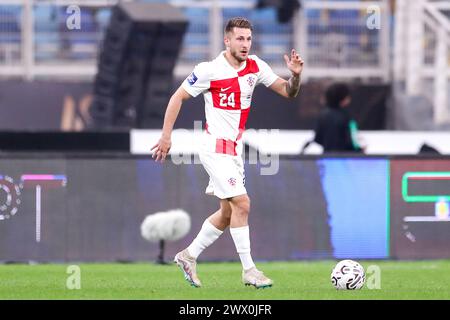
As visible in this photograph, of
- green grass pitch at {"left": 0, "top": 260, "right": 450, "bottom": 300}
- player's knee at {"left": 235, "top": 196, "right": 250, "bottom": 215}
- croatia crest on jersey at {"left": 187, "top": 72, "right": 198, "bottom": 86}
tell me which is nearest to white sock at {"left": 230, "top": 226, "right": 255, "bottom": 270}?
player's knee at {"left": 235, "top": 196, "right": 250, "bottom": 215}

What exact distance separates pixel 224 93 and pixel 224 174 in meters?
0.69

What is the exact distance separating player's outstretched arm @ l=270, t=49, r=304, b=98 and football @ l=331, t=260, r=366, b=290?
155 centimetres

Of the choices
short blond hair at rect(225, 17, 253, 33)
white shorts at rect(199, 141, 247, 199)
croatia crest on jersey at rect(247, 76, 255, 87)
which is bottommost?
white shorts at rect(199, 141, 247, 199)

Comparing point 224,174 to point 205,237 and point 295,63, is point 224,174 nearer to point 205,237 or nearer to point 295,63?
point 205,237

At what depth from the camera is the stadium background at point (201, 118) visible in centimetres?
1662

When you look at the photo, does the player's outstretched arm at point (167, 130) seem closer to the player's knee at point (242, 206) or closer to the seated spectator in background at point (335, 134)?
the player's knee at point (242, 206)

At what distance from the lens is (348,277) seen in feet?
37.5

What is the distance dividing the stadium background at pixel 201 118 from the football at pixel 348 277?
5.33m

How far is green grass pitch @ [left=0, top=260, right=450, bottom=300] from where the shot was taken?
10781mm

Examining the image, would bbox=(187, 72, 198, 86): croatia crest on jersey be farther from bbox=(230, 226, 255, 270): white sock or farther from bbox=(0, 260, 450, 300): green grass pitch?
bbox=(0, 260, 450, 300): green grass pitch
